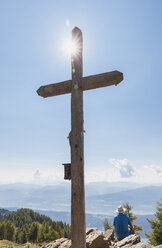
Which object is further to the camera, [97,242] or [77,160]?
[97,242]

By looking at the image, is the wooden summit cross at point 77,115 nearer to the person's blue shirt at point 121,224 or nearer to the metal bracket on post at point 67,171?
the metal bracket on post at point 67,171

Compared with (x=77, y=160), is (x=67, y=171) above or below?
below

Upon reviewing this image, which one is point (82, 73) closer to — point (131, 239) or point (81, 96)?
point (81, 96)

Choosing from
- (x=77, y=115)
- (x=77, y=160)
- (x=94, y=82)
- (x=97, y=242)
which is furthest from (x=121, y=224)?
(x=94, y=82)

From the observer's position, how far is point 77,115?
630 centimetres

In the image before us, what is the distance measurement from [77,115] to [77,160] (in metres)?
1.35

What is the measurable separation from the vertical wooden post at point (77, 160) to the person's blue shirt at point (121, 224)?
531 cm

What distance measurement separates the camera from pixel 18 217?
13100cm

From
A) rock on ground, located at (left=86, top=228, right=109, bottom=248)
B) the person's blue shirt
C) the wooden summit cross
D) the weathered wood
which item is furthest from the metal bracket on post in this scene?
the person's blue shirt

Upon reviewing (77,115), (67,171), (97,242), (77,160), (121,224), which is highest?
(77,115)

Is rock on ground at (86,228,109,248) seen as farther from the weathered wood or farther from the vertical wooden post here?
the weathered wood

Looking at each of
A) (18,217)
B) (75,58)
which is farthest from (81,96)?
(18,217)

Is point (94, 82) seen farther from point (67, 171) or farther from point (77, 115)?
point (67, 171)

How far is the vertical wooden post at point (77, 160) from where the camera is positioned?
568cm
